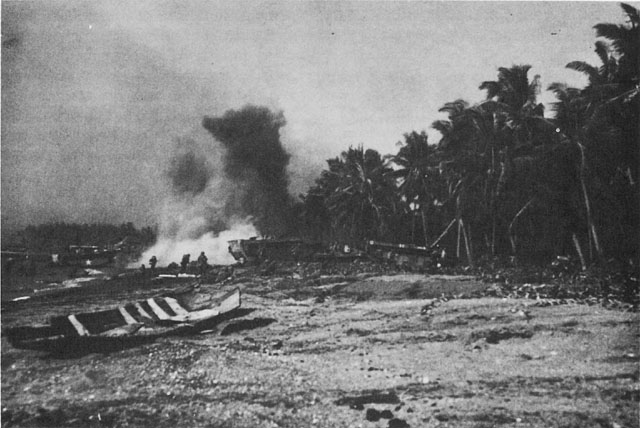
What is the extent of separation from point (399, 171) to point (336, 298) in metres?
3.11

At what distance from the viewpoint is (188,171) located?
5137 millimetres

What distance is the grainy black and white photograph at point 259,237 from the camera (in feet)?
13.9

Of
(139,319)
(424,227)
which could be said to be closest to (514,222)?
(424,227)

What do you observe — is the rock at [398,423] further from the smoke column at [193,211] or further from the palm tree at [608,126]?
the palm tree at [608,126]

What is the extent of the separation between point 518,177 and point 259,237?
486 centimetres

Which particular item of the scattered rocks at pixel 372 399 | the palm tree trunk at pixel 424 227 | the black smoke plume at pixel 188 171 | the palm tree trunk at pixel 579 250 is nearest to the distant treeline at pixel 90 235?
the black smoke plume at pixel 188 171

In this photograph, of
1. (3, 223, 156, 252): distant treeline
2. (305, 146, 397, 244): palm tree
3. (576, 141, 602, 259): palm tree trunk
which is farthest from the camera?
(576, 141, 602, 259): palm tree trunk

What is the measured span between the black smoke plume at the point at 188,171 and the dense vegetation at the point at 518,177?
1.50 meters

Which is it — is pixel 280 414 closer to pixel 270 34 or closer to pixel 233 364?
pixel 233 364

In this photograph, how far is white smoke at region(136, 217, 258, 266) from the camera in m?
5.27

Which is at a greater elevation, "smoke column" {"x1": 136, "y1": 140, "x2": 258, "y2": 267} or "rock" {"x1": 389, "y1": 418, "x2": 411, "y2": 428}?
"smoke column" {"x1": 136, "y1": 140, "x2": 258, "y2": 267}

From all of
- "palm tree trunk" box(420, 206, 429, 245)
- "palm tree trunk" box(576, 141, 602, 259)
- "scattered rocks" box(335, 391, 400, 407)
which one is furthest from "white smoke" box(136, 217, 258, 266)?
"palm tree trunk" box(576, 141, 602, 259)

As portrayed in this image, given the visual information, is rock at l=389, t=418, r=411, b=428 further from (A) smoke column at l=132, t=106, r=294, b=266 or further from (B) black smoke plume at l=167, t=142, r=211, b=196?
(B) black smoke plume at l=167, t=142, r=211, b=196

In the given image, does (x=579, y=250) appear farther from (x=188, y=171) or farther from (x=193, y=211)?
(x=188, y=171)
